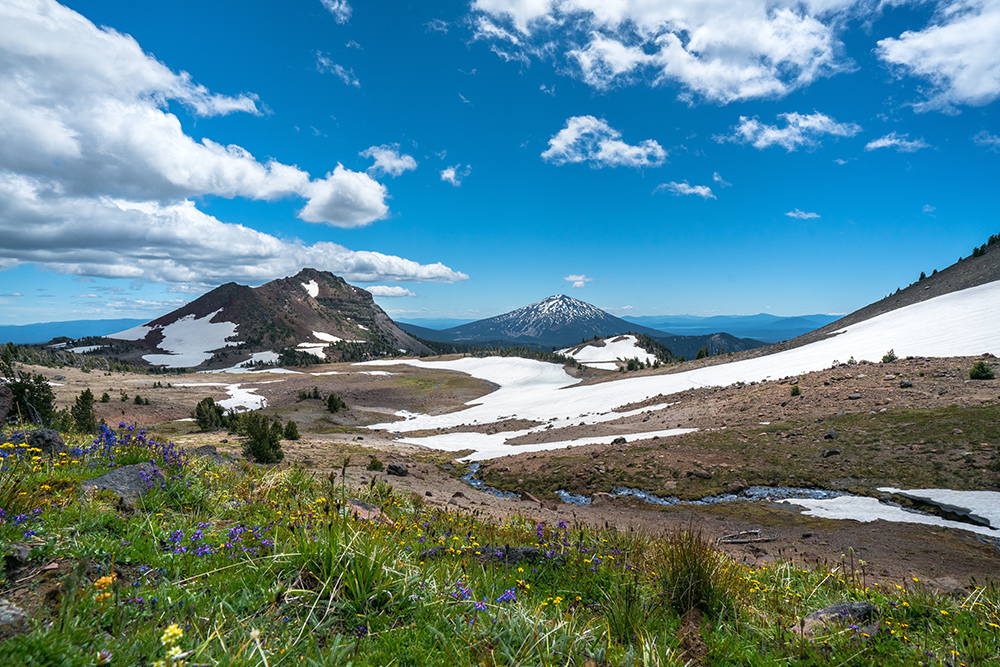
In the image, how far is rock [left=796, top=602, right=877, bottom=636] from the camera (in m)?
3.90

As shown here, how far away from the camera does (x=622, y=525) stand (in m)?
10.9

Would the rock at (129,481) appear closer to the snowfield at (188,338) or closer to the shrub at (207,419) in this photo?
the shrub at (207,419)

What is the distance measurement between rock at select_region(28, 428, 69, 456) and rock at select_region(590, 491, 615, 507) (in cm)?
1296

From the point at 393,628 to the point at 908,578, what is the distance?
8936 millimetres

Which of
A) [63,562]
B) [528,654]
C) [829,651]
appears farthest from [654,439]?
[63,562]

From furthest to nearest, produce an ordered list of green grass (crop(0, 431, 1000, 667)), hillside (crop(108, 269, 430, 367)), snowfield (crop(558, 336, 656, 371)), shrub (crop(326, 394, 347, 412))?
hillside (crop(108, 269, 430, 367)), snowfield (crop(558, 336, 656, 371)), shrub (crop(326, 394, 347, 412)), green grass (crop(0, 431, 1000, 667))

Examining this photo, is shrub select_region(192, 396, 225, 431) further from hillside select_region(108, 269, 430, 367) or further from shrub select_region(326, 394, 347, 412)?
hillside select_region(108, 269, 430, 367)

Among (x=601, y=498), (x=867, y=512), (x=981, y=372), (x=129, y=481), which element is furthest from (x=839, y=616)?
(x=981, y=372)

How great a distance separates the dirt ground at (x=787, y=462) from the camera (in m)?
9.01

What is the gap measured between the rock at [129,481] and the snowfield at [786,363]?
764 inches

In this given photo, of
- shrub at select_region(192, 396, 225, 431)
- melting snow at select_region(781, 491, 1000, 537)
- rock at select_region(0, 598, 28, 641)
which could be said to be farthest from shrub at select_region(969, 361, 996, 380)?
shrub at select_region(192, 396, 225, 431)

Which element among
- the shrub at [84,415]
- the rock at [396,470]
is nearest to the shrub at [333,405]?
the shrub at [84,415]

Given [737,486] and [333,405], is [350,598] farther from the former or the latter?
[333,405]

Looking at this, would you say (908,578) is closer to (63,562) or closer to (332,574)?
(332,574)
